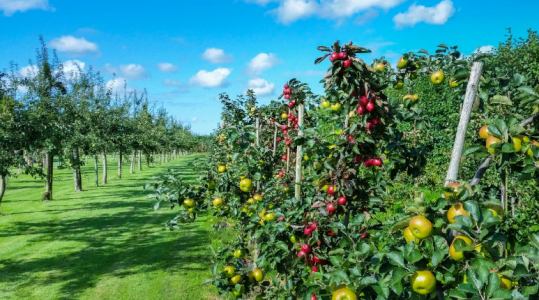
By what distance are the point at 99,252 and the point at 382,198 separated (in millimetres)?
7609

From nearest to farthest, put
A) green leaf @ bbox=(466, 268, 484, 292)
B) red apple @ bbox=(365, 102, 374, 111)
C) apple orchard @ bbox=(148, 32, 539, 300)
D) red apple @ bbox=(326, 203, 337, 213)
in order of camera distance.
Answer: green leaf @ bbox=(466, 268, 484, 292) → apple orchard @ bbox=(148, 32, 539, 300) → red apple @ bbox=(365, 102, 374, 111) → red apple @ bbox=(326, 203, 337, 213)

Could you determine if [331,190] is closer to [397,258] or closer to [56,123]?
[397,258]

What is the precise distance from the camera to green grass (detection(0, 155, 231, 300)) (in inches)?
249

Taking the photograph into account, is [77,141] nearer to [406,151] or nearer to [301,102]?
[301,102]

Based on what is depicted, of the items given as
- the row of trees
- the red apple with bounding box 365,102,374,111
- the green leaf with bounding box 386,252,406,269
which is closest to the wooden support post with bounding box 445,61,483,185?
the green leaf with bounding box 386,252,406,269

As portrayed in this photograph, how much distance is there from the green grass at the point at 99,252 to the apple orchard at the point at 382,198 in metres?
2.96

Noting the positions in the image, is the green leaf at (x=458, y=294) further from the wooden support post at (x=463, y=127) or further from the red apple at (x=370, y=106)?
the red apple at (x=370, y=106)

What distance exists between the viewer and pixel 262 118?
6133mm

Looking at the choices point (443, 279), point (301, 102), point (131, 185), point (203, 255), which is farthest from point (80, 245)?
point (131, 185)

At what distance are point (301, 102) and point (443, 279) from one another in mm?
2655

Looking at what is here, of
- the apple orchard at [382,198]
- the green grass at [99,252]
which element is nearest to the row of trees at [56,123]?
the green grass at [99,252]

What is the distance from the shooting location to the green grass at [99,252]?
6324 millimetres

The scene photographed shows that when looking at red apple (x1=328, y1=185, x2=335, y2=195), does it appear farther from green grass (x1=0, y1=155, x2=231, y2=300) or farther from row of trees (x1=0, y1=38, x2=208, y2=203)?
row of trees (x1=0, y1=38, x2=208, y2=203)

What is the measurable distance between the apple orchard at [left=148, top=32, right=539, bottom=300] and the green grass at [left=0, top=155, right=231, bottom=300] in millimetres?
2959
